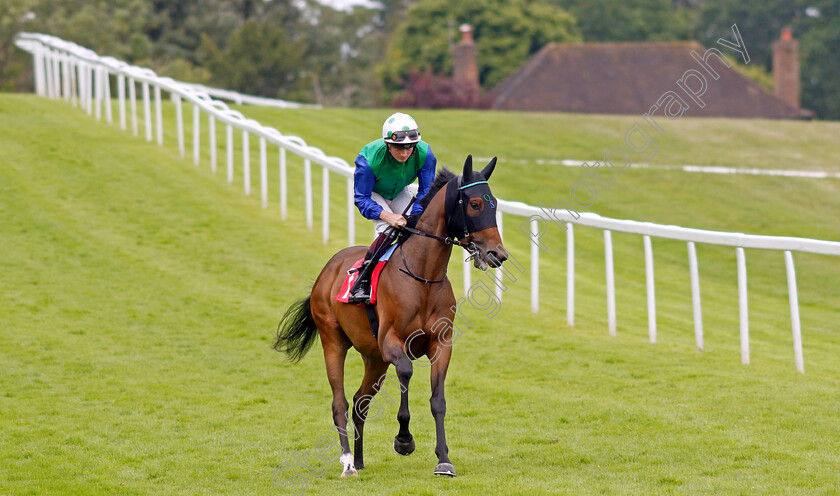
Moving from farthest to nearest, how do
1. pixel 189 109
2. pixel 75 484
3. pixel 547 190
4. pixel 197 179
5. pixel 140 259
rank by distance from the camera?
pixel 189 109 → pixel 547 190 → pixel 197 179 → pixel 140 259 → pixel 75 484

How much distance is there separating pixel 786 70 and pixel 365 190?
41599 mm

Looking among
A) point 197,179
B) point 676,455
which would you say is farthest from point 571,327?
point 197,179

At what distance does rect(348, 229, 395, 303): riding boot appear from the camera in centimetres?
611

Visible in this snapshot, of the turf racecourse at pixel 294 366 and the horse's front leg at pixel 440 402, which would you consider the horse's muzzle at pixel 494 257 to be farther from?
the turf racecourse at pixel 294 366

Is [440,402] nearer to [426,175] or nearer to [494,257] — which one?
[494,257]

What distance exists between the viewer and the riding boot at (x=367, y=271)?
6.11m

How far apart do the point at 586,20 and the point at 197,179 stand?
47.5 m

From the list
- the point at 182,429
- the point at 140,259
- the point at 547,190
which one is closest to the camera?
the point at 182,429

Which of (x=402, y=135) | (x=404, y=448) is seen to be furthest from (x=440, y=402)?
(x=402, y=135)

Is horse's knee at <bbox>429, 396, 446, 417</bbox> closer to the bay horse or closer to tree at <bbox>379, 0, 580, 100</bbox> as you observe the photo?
the bay horse

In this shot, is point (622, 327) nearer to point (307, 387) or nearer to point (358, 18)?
point (307, 387)

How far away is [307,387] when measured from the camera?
26.7 feet

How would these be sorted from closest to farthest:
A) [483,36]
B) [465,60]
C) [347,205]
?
[347,205] < [465,60] < [483,36]

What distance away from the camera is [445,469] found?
5578 mm
